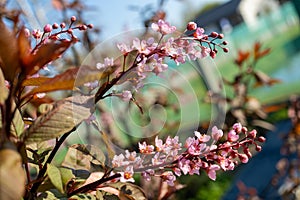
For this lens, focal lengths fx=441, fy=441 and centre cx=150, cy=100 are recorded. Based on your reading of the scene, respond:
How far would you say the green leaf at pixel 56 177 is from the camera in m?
0.55

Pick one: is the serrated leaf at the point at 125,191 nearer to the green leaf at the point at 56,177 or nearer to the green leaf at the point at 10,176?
the green leaf at the point at 56,177

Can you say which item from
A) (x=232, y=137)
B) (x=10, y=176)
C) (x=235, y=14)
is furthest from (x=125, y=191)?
(x=235, y=14)

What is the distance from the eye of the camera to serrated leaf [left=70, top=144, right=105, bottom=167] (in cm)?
69

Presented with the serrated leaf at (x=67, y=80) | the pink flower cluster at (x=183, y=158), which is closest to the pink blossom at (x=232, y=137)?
the pink flower cluster at (x=183, y=158)

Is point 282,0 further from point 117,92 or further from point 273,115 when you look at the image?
point 117,92

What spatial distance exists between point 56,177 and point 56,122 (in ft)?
0.26

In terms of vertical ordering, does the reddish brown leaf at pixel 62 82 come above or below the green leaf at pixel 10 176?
above

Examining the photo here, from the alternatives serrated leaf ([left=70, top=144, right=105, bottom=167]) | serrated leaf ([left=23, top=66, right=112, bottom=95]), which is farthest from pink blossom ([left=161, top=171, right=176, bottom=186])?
serrated leaf ([left=23, top=66, right=112, bottom=95])

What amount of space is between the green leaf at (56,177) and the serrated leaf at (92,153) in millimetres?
112

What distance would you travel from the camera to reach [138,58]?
2.06 ft

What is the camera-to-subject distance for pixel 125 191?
0.68m

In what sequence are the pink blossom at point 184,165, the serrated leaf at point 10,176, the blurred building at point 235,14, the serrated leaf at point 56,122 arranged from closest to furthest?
the serrated leaf at point 10,176 → the serrated leaf at point 56,122 → the pink blossom at point 184,165 → the blurred building at point 235,14

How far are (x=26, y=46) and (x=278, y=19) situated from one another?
9459mm

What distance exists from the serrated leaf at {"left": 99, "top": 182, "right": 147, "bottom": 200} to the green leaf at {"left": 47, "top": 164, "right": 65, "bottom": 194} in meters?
0.11
